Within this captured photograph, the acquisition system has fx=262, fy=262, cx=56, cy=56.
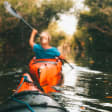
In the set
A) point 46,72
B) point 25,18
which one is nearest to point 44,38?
point 46,72

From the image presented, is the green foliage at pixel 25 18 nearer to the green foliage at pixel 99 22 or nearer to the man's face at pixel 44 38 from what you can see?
the green foliage at pixel 99 22

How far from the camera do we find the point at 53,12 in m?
33.1

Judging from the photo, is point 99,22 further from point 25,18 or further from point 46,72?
point 46,72

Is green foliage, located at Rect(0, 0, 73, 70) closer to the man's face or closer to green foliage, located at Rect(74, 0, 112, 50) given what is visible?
green foliage, located at Rect(74, 0, 112, 50)

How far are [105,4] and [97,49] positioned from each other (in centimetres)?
968

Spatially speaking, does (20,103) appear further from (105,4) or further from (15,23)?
(105,4)

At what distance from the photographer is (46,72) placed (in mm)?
7328

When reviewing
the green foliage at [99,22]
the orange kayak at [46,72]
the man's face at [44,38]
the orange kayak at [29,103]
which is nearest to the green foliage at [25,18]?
the green foliage at [99,22]

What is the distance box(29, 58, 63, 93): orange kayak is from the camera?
720cm

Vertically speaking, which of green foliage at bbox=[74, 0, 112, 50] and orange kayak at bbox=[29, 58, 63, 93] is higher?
green foliage at bbox=[74, 0, 112, 50]

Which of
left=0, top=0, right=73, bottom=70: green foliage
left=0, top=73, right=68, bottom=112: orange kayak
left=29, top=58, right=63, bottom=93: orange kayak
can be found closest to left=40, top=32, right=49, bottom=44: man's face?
left=29, top=58, right=63, bottom=93: orange kayak

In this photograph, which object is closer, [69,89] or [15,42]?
[69,89]

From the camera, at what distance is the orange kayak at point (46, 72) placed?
7.20 meters

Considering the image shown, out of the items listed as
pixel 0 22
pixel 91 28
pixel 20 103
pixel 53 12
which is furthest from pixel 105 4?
pixel 20 103
